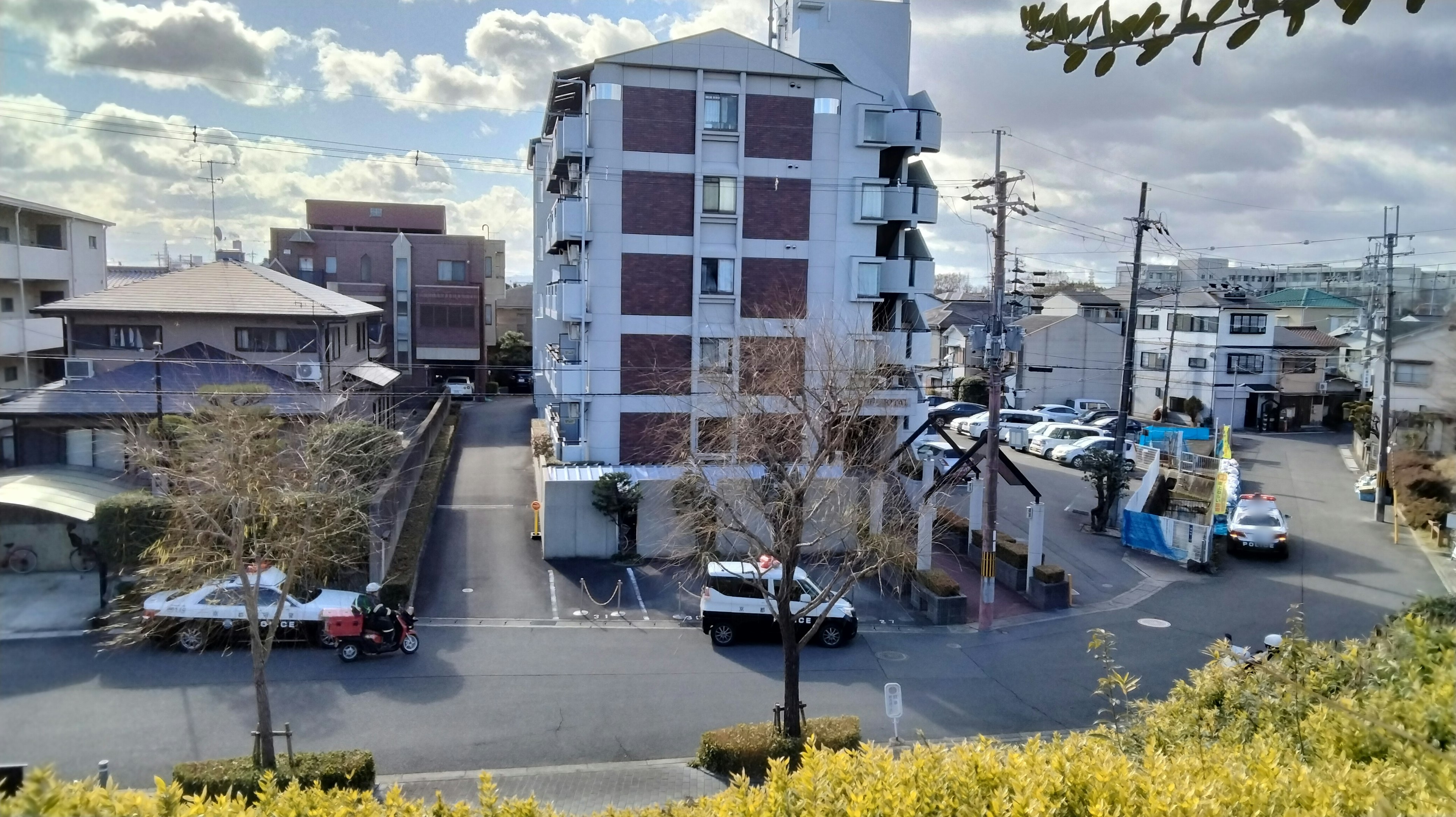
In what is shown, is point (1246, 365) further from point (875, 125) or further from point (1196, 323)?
point (875, 125)

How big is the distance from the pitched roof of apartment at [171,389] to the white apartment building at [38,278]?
229cm

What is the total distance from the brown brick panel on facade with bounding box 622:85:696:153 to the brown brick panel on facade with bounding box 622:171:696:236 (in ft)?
1.98

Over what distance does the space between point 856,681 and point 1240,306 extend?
28100 millimetres

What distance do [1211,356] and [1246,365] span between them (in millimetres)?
1253

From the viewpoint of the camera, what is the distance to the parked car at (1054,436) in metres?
32.7

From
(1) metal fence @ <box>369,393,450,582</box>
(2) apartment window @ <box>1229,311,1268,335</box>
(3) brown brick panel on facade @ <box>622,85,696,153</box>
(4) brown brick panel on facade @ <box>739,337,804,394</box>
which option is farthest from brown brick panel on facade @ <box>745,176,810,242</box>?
(2) apartment window @ <box>1229,311,1268,335</box>

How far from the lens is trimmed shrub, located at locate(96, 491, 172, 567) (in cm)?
1459

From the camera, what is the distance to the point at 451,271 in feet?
138

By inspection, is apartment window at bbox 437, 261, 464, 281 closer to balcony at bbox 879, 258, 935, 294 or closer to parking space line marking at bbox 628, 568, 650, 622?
balcony at bbox 879, 258, 935, 294

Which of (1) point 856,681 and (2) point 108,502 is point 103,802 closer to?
(1) point 856,681

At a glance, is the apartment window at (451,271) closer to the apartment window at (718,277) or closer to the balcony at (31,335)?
the balcony at (31,335)

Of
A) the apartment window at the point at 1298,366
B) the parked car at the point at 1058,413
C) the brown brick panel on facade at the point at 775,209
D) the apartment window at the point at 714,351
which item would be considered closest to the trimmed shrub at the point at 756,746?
the apartment window at the point at 714,351

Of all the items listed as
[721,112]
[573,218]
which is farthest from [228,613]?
[721,112]

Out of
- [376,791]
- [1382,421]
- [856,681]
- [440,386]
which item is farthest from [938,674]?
[440,386]
